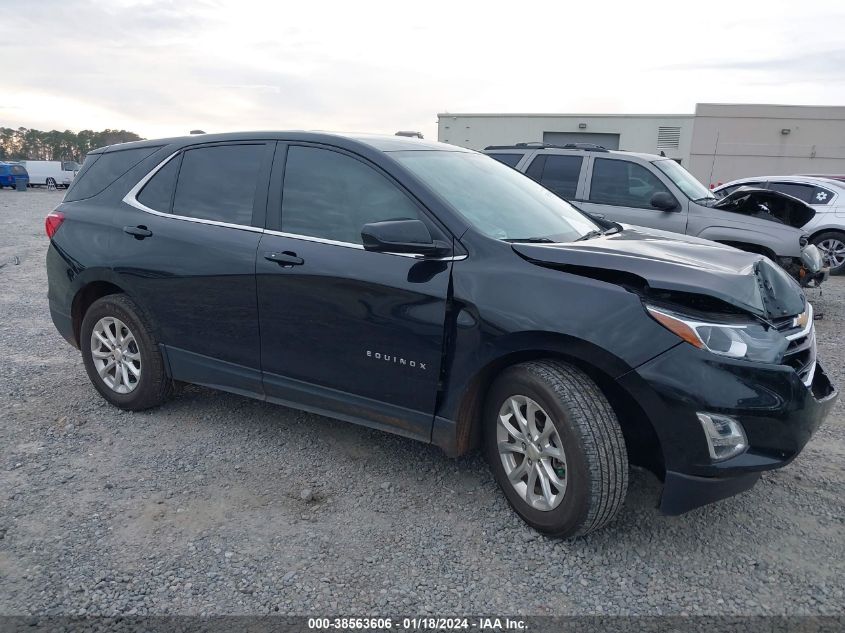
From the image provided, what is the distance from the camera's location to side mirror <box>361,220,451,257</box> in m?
3.01

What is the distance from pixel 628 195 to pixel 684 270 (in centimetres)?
527

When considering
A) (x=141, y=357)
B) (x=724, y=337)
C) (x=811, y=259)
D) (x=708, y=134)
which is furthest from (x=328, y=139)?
(x=708, y=134)

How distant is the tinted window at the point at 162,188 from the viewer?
420 centimetres

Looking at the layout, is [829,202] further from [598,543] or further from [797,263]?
[598,543]

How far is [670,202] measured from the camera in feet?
Result: 24.4

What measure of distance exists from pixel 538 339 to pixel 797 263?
5.81m

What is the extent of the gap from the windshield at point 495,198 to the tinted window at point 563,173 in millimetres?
3964

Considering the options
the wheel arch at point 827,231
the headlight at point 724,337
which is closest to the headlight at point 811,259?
the wheel arch at point 827,231

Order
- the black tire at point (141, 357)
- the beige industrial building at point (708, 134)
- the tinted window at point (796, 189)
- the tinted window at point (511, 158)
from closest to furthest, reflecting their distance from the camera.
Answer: the black tire at point (141, 357) → the tinted window at point (511, 158) → the tinted window at point (796, 189) → the beige industrial building at point (708, 134)

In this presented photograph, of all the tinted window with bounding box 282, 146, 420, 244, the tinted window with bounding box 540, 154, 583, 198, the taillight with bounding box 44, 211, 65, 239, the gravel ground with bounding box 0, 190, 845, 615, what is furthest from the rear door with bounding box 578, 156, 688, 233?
the taillight with bounding box 44, 211, 65, 239

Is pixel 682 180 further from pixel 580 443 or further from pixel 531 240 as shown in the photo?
pixel 580 443

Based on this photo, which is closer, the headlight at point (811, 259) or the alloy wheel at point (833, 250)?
the headlight at point (811, 259)

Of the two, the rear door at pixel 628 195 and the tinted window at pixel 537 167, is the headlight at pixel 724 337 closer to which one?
the rear door at pixel 628 195

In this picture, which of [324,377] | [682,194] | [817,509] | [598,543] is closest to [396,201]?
[324,377]
